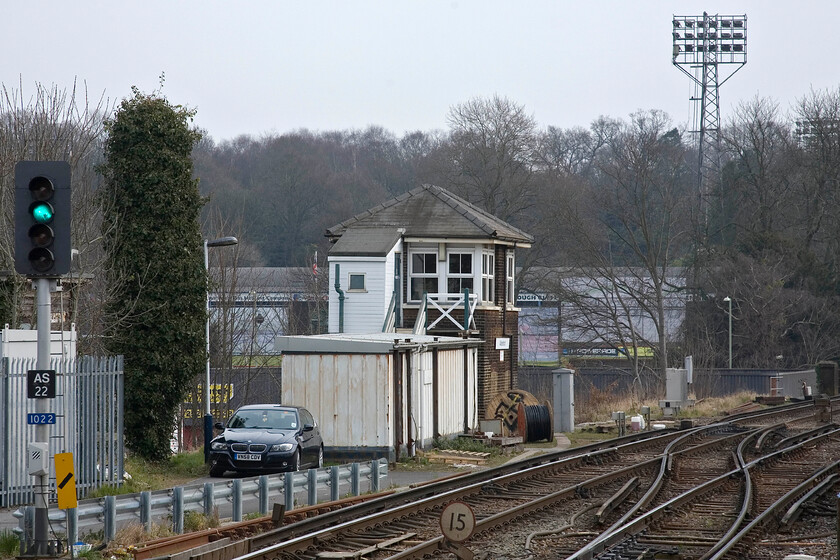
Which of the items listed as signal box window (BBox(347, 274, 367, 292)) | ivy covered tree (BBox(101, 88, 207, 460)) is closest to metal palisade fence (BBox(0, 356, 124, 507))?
ivy covered tree (BBox(101, 88, 207, 460))

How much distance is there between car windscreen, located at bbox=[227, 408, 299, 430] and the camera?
21.0 m

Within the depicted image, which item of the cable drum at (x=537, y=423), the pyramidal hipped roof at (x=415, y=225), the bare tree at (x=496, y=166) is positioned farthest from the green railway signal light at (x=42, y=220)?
the bare tree at (x=496, y=166)

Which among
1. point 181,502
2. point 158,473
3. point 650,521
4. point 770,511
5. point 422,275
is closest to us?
point 181,502

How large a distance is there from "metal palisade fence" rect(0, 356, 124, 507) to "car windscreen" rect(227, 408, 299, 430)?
3.12 meters

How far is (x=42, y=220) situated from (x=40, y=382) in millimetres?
1742

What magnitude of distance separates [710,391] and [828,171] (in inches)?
618

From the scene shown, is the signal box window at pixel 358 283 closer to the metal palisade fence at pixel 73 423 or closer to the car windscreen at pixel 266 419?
the car windscreen at pixel 266 419

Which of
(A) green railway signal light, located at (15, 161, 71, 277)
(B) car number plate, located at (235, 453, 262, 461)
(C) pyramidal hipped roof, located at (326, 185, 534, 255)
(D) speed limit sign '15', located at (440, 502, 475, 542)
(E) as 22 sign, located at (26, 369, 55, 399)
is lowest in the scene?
(B) car number plate, located at (235, 453, 262, 461)

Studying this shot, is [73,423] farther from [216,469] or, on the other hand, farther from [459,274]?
[459,274]

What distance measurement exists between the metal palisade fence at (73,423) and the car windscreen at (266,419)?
3.12 meters

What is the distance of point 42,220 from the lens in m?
11.6

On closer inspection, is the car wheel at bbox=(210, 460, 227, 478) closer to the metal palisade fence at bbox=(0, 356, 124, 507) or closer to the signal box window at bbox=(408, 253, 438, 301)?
the metal palisade fence at bbox=(0, 356, 124, 507)

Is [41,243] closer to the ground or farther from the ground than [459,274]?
closer to the ground

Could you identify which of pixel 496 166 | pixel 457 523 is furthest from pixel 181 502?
pixel 496 166
